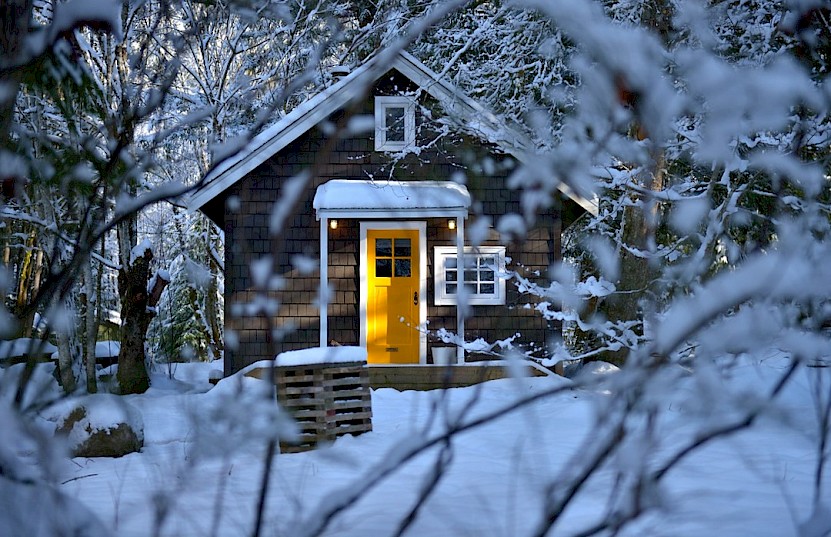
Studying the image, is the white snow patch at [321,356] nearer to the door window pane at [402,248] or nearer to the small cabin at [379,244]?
the small cabin at [379,244]

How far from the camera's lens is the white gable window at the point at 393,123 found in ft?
36.0

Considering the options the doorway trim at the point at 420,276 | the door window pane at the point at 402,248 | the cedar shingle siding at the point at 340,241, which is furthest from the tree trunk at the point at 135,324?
the door window pane at the point at 402,248

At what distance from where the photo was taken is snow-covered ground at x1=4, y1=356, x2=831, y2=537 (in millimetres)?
1271

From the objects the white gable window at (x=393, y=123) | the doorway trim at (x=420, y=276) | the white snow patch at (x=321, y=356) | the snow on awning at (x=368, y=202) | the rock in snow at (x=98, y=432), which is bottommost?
the rock in snow at (x=98, y=432)

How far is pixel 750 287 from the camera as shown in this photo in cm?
90

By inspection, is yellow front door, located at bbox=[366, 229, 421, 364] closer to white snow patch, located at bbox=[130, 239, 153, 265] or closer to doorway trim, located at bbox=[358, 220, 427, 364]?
doorway trim, located at bbox=[358, 220, 427, 364]

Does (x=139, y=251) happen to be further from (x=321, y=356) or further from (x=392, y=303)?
(x=321, y=356)

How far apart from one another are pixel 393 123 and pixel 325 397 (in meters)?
5.76

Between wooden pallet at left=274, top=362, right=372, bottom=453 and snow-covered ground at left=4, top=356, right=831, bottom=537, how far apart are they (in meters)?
0.16

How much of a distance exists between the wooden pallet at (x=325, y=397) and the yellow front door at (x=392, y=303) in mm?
4418

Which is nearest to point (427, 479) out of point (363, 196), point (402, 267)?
point (363, 196)

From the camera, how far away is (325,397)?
20.8ft

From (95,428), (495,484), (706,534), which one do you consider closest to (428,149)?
(95,428)

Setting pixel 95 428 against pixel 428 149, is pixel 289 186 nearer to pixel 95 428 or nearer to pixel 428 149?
pixel 95 428
